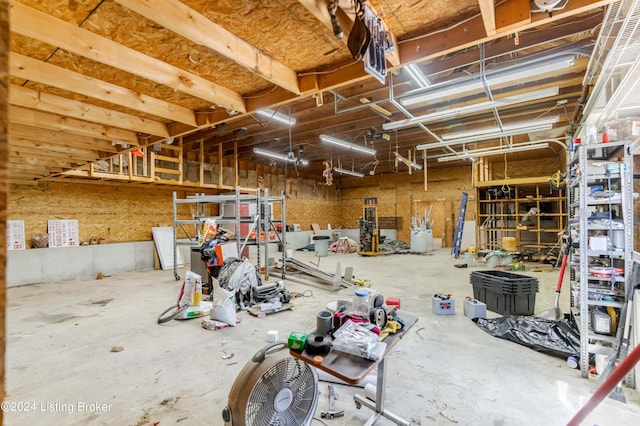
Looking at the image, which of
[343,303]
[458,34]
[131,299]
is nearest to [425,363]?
[343,303]

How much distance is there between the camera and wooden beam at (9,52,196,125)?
215 centimetres

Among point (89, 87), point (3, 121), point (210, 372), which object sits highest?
point (89, 87)

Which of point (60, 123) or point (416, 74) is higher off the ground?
point (416, 74)

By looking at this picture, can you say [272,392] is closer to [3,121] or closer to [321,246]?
[3,121]

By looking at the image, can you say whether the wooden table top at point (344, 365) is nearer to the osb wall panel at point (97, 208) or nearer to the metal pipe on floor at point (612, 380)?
the metal pipe on floor at point (612, 380)

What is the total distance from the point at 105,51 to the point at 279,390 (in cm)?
251

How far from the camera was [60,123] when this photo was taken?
3029 millimetres

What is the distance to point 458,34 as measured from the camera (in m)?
2.08

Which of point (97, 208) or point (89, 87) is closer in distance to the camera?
point (89, 87)

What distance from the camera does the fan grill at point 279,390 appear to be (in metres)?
1.44

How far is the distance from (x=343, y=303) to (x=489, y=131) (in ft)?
16.8

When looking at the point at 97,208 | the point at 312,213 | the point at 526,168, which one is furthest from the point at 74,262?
the point at 526,168

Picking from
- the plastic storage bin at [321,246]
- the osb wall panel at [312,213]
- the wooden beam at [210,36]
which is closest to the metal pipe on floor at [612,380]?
the wooden beam at [210,36]

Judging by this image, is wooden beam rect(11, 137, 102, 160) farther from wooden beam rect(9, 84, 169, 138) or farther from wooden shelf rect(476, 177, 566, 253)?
wooden shelf rect(476, 177, 566, 253)
